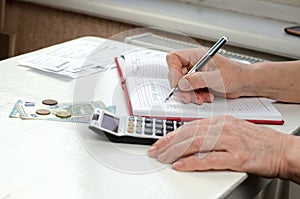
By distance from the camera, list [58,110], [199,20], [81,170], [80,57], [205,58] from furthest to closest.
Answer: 1. [199,20]
2. [80,57]
3. [205,58]
4. [58,110]
5. [81,170]

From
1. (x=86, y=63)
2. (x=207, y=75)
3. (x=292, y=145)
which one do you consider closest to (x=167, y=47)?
(x=86, y=63)

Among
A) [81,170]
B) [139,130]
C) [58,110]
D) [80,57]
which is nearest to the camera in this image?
[81,170]

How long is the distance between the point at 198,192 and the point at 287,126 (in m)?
0.39

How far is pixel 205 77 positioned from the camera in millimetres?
1223

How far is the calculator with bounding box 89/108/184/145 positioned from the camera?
41.3 inches

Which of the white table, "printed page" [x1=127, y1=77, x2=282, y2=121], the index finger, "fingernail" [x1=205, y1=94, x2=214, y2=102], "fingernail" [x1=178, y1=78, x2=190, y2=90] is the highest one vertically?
the index finger

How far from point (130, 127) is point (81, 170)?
0.53 ft

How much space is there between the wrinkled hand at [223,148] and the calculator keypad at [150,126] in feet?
0.12

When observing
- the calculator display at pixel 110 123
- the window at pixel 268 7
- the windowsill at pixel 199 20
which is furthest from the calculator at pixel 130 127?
the window at pixel 268 7

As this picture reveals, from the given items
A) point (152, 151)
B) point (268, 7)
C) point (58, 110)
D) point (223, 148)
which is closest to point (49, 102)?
point (58, 110)

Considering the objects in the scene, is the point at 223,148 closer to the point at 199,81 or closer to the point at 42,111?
the point at 199,81

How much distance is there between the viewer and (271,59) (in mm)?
2041

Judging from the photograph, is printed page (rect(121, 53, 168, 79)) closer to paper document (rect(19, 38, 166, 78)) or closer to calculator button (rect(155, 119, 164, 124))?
paper document (rect(19, 38, 166, 78))

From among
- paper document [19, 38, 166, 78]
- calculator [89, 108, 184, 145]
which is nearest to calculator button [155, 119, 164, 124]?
calculator [89, 108, 184, 145]
